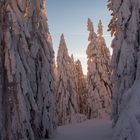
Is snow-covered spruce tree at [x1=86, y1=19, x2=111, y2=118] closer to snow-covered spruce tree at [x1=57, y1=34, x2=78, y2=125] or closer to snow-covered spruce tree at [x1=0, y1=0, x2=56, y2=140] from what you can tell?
snow-covered spruce tree at [x1=57, y1=34, x2=78, y2=125]

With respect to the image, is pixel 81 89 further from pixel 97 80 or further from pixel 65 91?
pixel 97 80

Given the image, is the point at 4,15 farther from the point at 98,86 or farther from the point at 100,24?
the point at 100,24

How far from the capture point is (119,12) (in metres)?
21.6

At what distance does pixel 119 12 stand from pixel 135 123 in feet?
46.8

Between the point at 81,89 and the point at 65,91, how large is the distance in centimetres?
936

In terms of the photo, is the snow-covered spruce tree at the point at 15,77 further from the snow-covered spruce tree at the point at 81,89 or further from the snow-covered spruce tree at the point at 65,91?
the snow-covered spruce tree at the point at 81,89

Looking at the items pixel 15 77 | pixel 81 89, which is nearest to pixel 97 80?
pixel 81 89

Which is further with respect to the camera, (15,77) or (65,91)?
(65,91)

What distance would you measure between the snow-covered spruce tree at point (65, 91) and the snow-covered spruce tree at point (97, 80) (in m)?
2.22

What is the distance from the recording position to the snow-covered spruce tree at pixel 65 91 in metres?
44.4

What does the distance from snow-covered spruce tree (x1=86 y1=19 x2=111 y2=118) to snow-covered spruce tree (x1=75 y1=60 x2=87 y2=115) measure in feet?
16.3

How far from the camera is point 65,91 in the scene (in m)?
44.8

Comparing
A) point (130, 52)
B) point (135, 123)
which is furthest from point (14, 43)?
point (135, 123)

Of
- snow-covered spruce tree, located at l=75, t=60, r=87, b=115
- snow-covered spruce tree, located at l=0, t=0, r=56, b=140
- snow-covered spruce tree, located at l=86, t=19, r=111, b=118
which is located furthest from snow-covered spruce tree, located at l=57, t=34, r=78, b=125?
snow-covered spruce tree, located at l=0, t=0, r=56, b=140
